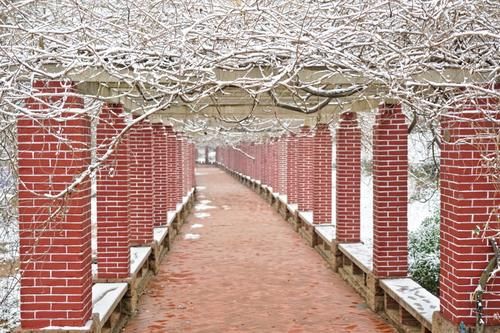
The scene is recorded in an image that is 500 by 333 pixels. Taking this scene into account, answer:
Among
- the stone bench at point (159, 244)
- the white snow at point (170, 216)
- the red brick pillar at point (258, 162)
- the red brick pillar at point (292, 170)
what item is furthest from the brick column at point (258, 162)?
the stone bench at point (159, 244)

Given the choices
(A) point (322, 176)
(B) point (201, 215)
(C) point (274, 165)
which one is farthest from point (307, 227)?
(C) point (274, 165)

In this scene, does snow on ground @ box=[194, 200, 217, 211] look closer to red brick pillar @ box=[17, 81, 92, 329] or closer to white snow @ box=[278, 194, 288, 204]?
→ white snow @ box=[278, 194, 288, 204]

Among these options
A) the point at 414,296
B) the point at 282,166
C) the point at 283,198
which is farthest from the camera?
the point at 282,166

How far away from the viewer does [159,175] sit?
51.2ft

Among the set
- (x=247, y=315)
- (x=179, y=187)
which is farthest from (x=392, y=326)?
(x=179, y=187)

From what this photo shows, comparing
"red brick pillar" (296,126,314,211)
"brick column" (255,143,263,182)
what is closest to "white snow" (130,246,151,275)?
"red brick pillar" (296,126,314,211)

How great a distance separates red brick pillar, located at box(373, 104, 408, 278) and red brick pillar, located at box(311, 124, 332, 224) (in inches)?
225

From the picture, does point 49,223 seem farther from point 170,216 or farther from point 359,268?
point 170,216

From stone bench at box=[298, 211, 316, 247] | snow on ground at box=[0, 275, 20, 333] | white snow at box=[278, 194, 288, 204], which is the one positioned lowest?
snow on ground at box=[0, 275, 20, 333]

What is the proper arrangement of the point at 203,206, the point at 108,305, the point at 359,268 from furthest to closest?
the point at 203,206, the point at 359,268, the point at 108,305

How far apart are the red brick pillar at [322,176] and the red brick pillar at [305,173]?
7.13 feet

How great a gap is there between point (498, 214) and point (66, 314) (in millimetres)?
→ 4241

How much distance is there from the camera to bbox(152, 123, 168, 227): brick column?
14730 millimetres

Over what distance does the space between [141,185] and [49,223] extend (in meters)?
6.15
